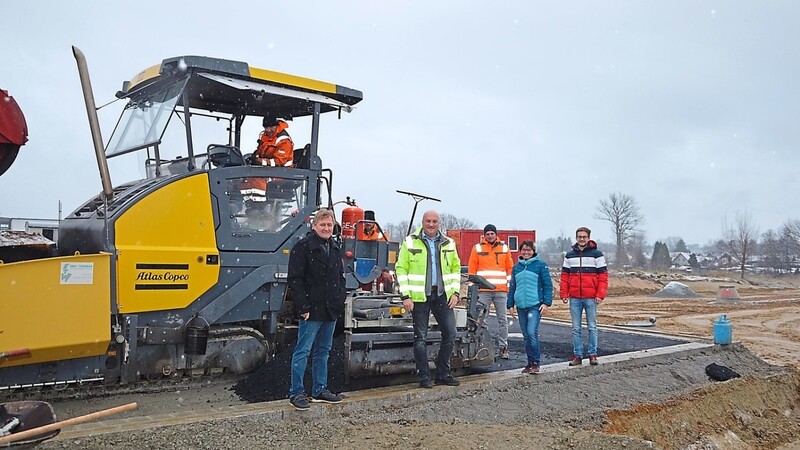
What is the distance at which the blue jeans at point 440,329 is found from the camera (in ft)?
22.4

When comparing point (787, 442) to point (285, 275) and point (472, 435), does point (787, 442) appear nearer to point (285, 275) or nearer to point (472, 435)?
point (472, 435)

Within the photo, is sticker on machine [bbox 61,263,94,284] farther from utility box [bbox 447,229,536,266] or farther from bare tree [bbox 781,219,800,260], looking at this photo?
bare tree [bbox 781,219,800,260]

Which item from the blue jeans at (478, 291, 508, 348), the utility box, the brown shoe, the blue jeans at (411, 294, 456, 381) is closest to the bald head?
the blue jeans at (411, 294, 456, 381)

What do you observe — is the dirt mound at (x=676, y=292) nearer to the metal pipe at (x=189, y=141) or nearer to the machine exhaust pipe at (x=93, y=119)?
the metal pipe at (x=189, y=141)

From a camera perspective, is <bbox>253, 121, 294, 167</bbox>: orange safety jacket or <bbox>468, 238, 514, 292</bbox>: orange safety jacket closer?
<bbox>253, 121, 294, 167</bbox>: orange safety jacket

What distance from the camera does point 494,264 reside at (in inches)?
343

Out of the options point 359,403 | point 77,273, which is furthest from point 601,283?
point 77,273

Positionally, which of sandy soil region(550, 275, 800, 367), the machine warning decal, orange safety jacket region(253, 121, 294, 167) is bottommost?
sandy soil region(550, 275, 800, 367)

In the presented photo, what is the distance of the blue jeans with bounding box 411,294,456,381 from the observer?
22.4ft

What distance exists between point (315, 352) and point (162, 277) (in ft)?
5.29

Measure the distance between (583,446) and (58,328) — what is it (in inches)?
175

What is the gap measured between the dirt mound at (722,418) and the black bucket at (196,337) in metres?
4.15

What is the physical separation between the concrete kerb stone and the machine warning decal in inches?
50.4

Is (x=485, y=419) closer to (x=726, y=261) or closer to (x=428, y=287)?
(x=428, y=287)
